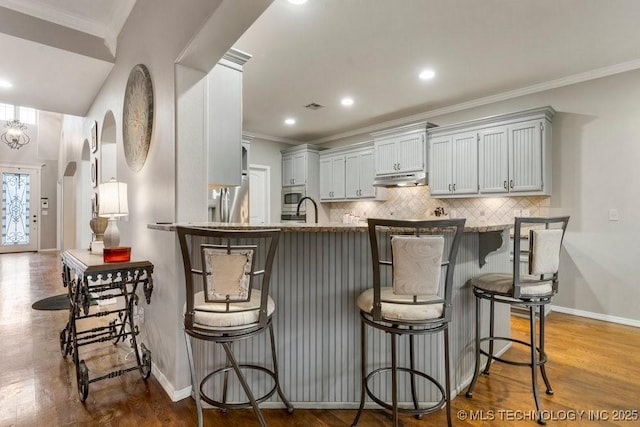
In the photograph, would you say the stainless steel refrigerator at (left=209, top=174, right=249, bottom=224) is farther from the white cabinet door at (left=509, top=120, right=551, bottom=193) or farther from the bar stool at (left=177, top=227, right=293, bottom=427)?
the white cabinet door at (left=509, top=120, right=551, bottom=193)

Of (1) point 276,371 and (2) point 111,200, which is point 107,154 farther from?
(1) point 276,371

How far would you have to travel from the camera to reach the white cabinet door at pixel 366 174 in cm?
558

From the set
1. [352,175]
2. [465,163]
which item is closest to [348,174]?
[352,175]

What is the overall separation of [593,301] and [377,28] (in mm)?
3737

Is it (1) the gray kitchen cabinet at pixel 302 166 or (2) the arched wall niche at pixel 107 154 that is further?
(1) the gray kitchen cabinet at pixel 302 166

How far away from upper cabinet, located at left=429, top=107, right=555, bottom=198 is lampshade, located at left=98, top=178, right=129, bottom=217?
3.89m

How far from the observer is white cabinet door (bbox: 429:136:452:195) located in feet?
14.9

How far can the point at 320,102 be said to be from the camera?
464 cm

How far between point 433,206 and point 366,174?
1244 millimetres

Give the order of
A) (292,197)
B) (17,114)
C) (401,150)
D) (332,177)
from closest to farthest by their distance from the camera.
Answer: (401,150), (332,177), (292,197), (17,114)

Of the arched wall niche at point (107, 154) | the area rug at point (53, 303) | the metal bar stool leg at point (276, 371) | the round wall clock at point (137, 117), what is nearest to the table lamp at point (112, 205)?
the round wall clock at point (137, 117)

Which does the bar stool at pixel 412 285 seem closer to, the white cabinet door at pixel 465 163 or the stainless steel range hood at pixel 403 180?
the white cabinet door at pixel 465 163

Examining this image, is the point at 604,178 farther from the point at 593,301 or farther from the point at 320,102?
the point at 320,102

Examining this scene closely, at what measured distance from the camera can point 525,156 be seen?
3842 millimetres
